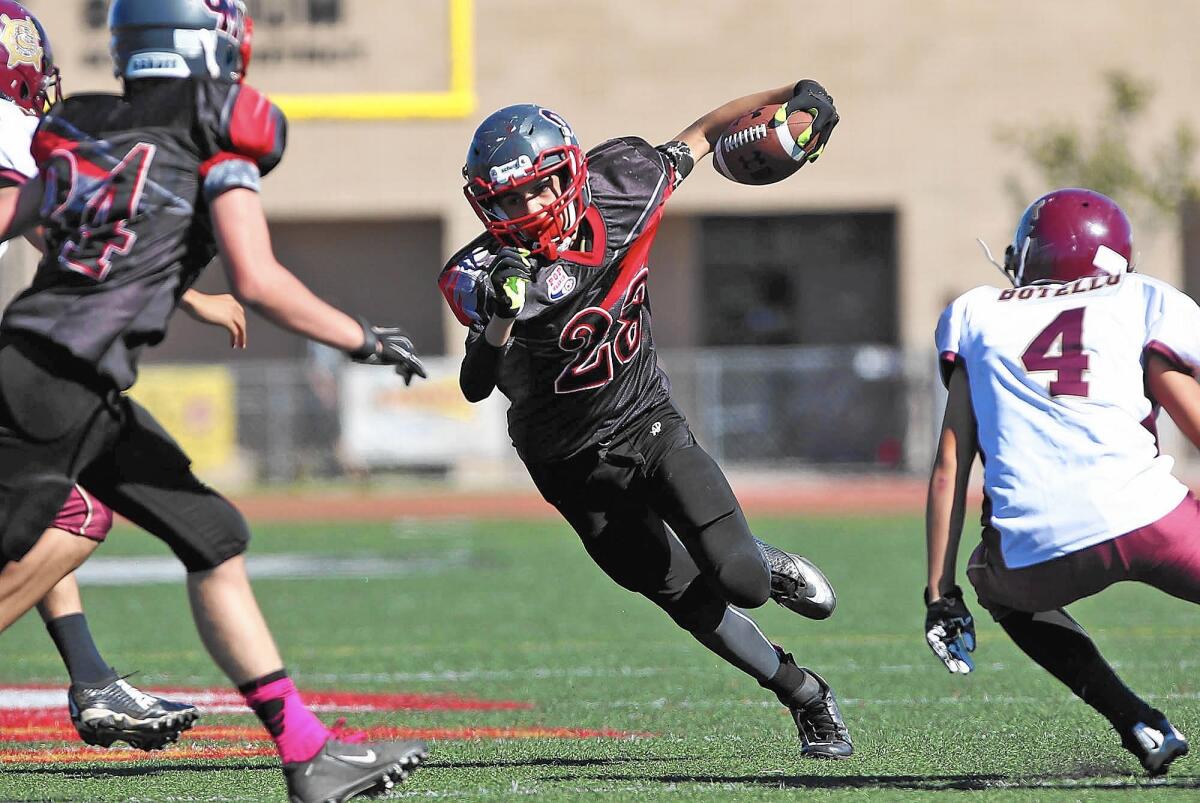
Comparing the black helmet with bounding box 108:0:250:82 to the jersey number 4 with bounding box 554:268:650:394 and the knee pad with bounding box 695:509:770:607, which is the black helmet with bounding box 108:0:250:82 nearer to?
Answer: the jersey number 4 with bounding box 554:268:650:394

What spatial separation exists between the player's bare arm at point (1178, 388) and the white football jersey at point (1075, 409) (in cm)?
3

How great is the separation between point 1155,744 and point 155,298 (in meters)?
2.52

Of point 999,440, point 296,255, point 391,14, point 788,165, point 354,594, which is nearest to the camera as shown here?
point 999,440

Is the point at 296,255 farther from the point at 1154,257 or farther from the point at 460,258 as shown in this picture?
the point at 460,258

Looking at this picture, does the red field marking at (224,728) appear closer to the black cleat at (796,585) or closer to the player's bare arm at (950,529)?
the black cleat at (796,585)

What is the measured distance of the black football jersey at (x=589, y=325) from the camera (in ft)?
15.1

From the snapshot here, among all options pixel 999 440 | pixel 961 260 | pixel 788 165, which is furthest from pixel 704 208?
pixel 999 440

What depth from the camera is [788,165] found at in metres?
5.18

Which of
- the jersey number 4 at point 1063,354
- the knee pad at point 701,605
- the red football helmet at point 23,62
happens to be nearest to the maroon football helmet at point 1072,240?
the jersey number 4 at point 1063,354

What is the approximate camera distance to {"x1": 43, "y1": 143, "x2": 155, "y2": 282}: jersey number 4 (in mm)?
3691

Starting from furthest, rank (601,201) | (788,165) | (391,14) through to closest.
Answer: (391,14) < (788,165) < (601,201)

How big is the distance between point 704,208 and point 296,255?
5.24 metres

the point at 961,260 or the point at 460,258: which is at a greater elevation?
the point at 460,258

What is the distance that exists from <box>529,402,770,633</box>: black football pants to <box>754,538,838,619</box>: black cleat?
0.62 feet
